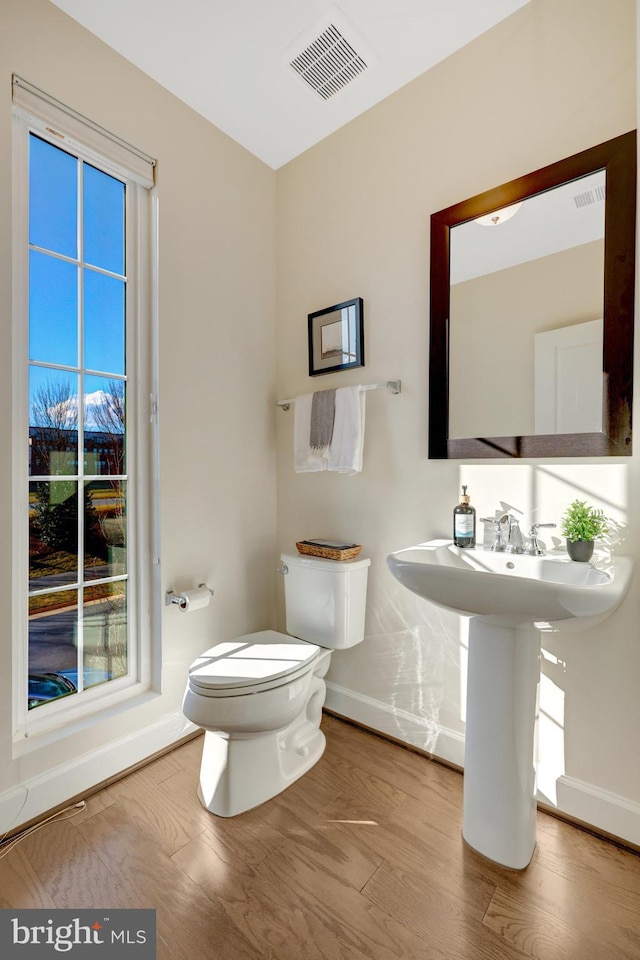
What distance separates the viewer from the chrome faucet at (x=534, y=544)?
4.59 feet

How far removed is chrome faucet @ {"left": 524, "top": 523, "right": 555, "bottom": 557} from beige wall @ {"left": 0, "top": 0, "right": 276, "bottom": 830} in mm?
1234

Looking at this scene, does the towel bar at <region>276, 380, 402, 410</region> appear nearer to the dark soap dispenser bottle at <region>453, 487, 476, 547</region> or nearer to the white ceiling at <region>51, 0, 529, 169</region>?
the dark soap dispenser bottle at <region>453, 487, 476, 547</region>

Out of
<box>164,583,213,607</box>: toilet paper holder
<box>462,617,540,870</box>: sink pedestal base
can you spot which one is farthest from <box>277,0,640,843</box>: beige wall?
<box>164,583,213,607</box>: toilet paper holder

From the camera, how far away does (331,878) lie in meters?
1.24

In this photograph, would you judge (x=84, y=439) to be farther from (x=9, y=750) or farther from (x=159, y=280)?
(x=9, y=750)

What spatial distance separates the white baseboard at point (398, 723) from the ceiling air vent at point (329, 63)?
248 cm

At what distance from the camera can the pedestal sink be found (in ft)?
3.82

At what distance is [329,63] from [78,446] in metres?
1.70

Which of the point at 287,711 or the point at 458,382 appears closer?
the point at 287,711

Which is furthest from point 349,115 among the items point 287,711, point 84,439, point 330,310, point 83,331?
point 287,711

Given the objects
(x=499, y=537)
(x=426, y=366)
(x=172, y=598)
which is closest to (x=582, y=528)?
(x=499, y=537)

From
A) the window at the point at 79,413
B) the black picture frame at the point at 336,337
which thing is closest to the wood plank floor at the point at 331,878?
the window at the point at 79,413

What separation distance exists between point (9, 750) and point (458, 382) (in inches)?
74.4

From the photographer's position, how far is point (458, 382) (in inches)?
65.2
